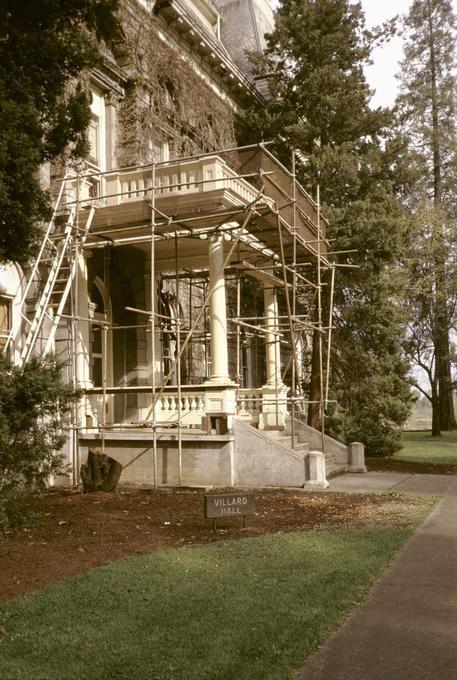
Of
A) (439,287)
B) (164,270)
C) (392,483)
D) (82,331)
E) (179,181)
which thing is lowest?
(392,483)

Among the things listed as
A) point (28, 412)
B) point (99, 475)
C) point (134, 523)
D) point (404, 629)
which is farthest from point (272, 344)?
point (404, 629)

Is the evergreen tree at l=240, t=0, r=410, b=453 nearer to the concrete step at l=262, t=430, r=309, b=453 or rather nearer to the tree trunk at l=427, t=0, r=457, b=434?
the concrete step at l=262, t=430, r=309, b=453

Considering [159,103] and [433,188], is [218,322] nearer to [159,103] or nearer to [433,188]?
[159,103]

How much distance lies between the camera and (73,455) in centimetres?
1307

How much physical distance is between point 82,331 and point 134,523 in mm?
5746

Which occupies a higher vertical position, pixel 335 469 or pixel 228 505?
pixel 228 505

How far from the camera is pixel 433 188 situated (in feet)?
104

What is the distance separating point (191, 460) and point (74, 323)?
3498mm

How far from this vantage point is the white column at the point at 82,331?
13377mm

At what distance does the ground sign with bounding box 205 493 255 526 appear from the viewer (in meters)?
8.10

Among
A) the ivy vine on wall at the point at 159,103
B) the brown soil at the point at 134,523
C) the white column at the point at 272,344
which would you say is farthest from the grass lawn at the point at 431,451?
the ivy vine on wall at the point at 159,103

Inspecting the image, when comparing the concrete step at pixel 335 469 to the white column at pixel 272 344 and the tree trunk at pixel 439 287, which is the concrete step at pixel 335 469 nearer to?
the white column at pixel 272 344

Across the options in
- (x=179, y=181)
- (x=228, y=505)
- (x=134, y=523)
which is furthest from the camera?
(x=179, y=181)

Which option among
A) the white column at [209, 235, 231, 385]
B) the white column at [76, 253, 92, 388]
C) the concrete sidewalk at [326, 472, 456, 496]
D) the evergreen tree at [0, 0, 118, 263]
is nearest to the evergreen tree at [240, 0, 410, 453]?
the concrete sidewalk at [326, 472, 456, 496]
